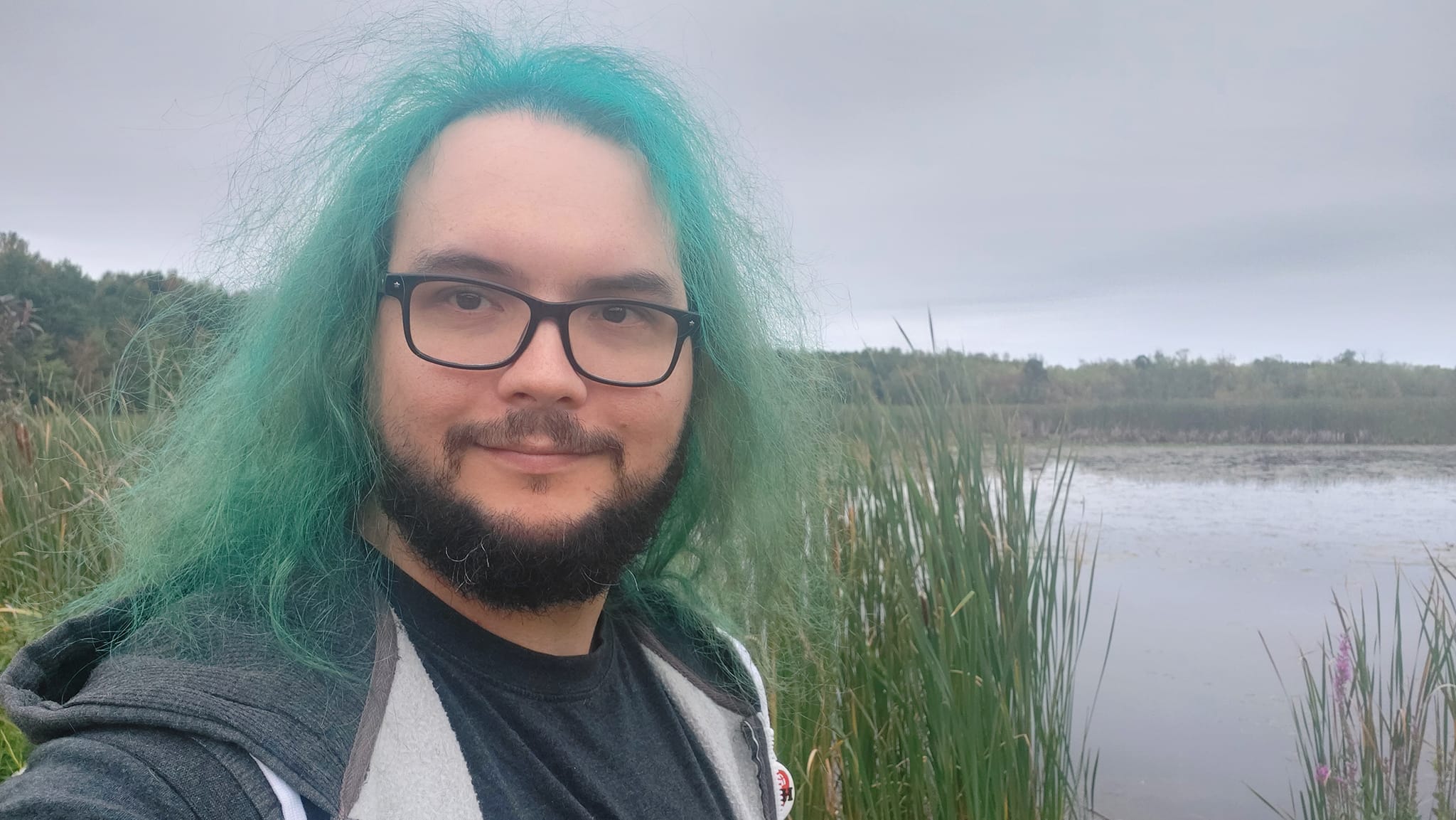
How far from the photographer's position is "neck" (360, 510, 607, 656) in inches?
41.3

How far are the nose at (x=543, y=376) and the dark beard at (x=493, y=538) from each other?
0.08 feet

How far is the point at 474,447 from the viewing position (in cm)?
103

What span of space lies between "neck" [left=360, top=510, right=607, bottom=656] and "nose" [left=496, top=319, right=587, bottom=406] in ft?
0.83

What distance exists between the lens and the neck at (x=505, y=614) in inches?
41.3

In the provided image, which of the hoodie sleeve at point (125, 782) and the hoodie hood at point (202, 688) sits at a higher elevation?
the hoodie hood at point (202, 688)

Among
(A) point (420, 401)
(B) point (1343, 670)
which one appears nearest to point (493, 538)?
(A) point (420, 401)

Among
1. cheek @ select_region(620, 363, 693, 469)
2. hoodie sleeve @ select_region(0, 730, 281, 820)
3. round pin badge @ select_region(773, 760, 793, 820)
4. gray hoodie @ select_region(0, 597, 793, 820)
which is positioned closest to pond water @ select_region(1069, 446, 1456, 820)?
round pin badge @ select_region(773, 760, 793, 820)

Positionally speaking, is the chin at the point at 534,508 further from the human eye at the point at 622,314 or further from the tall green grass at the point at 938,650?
the tall green grass at the point at 938,650

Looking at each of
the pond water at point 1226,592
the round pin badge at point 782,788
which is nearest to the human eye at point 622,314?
the round pin badge at point 782,788

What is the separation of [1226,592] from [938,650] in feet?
21.9

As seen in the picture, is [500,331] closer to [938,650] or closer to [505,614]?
[505,614]

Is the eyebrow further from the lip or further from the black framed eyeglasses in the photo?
the lip

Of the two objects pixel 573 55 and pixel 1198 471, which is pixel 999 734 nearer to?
pixel 573 55

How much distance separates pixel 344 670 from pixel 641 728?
450 millimetres
